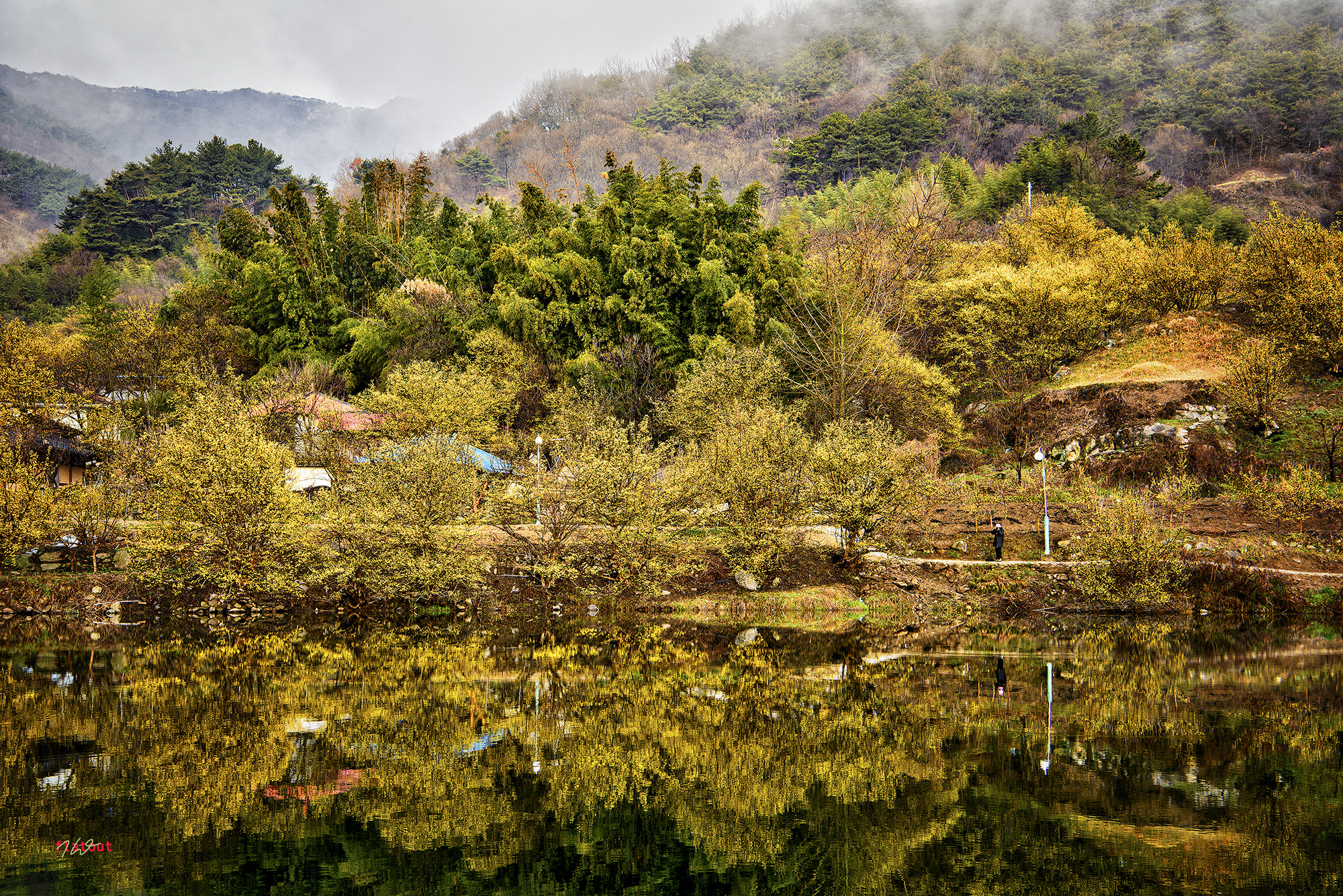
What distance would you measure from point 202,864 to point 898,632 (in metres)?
18.2

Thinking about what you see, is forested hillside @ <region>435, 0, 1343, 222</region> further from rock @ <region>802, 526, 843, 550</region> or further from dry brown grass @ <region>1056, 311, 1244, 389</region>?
rock @ <region>802, 526, 843, 550</region>

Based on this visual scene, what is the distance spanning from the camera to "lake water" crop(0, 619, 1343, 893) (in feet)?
26.7

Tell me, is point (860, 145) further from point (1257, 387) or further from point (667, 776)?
point (667, 776)

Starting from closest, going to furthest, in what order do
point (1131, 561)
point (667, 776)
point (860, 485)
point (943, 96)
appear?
point (667, 776) → point (1131, 561) → point (860, 485) → point (943, 96)

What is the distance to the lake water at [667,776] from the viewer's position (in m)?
8.14

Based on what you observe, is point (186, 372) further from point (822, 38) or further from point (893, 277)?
point (822, 38)

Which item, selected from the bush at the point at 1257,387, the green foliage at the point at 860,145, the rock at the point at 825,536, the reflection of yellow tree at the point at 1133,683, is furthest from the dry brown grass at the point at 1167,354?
the green foliage at the point at 860,145

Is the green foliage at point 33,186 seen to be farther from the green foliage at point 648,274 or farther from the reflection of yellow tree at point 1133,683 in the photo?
the reflection of yellow tree at point 1133,683

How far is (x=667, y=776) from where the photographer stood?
35.3 ft

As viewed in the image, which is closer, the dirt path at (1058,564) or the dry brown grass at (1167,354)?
the dirt path at (1058,564)

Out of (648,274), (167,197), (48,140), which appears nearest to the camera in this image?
(648,274)

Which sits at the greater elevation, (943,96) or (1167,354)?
(943,96)

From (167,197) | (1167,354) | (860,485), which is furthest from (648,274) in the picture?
(167,197)

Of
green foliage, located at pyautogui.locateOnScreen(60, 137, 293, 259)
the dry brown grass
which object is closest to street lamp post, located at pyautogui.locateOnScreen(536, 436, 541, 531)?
the dry brown grass
